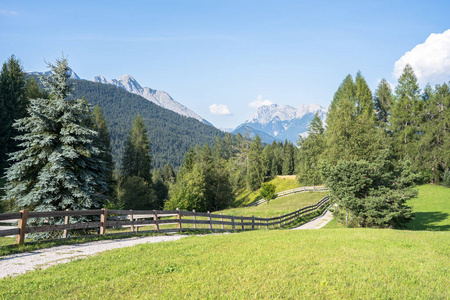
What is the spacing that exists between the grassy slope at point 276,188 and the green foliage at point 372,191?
1792 inches

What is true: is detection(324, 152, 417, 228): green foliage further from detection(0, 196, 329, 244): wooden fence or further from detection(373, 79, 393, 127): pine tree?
detection(373, 79, 393, 127): pine tree

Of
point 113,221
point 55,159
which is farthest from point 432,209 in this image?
point 55,159

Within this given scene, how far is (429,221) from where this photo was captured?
2886 centimetres

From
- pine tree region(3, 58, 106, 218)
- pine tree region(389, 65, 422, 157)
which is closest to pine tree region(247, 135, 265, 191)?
pine tree region(389, 65, 422, 157)

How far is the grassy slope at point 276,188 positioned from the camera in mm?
72606

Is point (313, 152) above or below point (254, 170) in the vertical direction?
Result: above

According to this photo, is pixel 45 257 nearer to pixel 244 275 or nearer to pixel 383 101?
pixel 244 275

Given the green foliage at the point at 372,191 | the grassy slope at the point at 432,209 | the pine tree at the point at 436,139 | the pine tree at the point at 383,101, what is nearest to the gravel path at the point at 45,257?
the green foliage at the point at 372,191

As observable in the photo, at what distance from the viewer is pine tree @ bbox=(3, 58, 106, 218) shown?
17578 mm

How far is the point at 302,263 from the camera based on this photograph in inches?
315

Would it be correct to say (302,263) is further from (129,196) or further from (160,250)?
(129,196)

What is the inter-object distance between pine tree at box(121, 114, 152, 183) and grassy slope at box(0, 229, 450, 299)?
50.8 metres

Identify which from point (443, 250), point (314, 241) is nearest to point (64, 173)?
point (314, 241)

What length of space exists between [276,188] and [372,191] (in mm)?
49810
